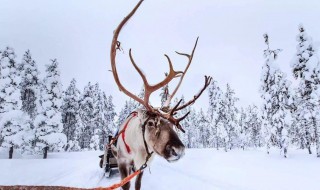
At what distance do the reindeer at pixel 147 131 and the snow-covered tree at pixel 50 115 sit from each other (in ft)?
111

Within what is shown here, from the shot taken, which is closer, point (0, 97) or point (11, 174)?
point (11, 174)

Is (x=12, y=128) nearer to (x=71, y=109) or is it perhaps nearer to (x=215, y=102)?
(x=71, y=109)

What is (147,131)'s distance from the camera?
482cm

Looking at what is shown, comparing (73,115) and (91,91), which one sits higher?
(91,91)

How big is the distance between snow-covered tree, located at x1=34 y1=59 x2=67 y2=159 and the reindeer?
3395cm

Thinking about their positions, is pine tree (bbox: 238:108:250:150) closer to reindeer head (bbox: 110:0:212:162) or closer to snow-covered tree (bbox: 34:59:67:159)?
snow-covered tree (bbox: 34:59:67:159)

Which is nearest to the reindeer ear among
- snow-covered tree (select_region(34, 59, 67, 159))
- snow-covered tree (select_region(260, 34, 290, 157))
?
snow-covered tree (select_region(260, 34, 290, 157))

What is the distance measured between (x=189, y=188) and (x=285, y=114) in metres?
27.4

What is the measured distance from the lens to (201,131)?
108m

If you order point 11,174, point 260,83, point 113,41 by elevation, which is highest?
point 260,83

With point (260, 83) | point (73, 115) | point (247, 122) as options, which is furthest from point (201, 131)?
point (260, 83)

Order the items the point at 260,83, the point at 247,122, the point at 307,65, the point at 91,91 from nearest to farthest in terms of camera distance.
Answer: the point at 307,65
the point at 260,83
the point at 91,91
the point at 247,122

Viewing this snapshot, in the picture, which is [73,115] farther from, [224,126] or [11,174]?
[11,174]

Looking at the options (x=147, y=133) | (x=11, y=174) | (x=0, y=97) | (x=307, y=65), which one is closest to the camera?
(x=147, y=133)
